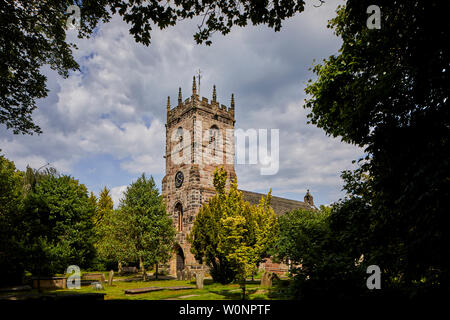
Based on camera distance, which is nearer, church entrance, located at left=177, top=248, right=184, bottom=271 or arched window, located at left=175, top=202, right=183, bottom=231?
church entrance, located at left=177, top=248, right=184, bottom=271

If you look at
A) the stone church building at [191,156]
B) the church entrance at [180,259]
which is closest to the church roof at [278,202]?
the stone church building at [191,156]

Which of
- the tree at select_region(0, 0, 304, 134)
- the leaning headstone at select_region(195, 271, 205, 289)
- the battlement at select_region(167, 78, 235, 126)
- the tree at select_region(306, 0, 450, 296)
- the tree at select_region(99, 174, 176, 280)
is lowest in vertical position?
the leaning headstone at select_region(195, 271, 205, 289)

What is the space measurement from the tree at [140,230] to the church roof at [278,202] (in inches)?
583

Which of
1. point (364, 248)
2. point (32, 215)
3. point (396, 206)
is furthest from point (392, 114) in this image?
point (32, 215)

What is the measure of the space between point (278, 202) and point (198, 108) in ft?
71.5

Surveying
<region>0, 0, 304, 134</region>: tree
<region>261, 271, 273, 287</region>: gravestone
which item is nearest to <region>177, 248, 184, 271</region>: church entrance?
<region>261, 271, 273, 287</region>: gravestone

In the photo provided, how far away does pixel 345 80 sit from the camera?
10.0 meters

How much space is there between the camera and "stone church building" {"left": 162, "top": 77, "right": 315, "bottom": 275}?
2878cm

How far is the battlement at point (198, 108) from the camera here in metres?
31.3

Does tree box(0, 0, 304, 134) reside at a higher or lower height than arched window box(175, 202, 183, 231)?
higher

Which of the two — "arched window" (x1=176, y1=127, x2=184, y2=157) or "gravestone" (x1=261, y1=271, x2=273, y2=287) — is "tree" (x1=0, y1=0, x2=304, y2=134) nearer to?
"gravestone" (x1=261, y1=271, x2=273, y2=287)

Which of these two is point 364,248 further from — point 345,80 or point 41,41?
point 41,41

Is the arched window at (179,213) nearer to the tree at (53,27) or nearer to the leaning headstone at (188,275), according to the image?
the leaning headstone at (188,275)
